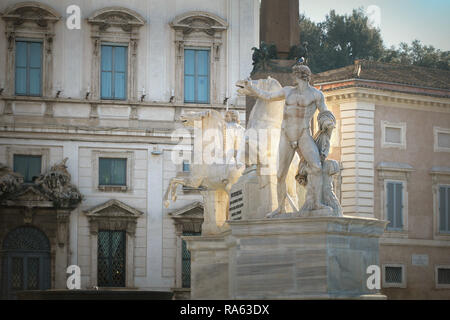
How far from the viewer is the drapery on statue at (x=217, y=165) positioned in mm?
22594

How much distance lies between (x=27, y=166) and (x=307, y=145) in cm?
2431

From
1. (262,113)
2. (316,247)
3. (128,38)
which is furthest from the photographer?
(128,38)

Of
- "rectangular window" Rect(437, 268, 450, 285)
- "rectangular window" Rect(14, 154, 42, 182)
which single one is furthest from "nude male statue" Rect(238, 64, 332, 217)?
"rectangular window" Rect(14, 154, 42, 182)

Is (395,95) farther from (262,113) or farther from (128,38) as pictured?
(262,113)

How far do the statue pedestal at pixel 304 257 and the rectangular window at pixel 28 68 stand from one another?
24860 mm

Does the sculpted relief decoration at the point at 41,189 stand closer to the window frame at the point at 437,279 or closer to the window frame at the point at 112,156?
the window frame at the point at 112,156

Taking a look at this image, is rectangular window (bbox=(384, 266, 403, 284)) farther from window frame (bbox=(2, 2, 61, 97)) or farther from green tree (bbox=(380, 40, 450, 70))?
green tree (bbox=(380, 40, 450, 70))

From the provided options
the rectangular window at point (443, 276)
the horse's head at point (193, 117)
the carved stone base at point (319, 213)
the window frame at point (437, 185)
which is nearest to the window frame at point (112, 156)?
the window frame at point (437, 185)

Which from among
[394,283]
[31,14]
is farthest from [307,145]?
[31,14]

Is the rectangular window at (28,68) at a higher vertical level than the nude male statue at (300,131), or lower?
higher

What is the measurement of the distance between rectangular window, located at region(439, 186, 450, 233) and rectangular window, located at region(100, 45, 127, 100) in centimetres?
1182
